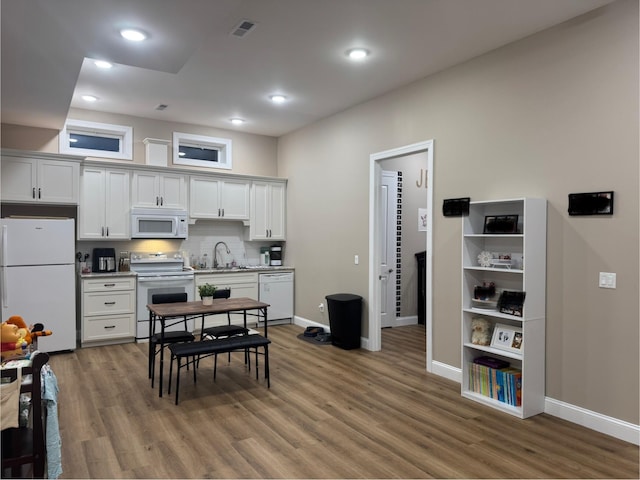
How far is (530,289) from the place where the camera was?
140 inches

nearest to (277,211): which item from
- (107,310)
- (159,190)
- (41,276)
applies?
(159,190)

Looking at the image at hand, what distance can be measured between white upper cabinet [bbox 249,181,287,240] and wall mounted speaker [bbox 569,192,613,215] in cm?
475

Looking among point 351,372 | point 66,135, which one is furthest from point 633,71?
point 66,135

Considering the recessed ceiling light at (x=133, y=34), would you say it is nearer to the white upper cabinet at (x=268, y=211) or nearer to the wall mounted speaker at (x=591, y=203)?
the wall mounted speaker at (x=591, y=203)

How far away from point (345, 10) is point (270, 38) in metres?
0.80

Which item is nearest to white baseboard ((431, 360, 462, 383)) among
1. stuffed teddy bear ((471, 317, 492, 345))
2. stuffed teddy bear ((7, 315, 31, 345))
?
stuffed teddy bear ((471, 317, 492, 345))

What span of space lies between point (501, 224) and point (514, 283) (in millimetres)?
532

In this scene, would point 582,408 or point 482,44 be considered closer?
point 582,408

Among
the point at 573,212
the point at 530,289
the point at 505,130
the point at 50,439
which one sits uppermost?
the point at 505,130

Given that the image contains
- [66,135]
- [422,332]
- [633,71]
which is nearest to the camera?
[633,71]

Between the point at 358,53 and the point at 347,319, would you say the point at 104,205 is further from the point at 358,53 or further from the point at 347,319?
the point at 358,53

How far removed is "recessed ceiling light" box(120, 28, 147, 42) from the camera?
3.07 metres

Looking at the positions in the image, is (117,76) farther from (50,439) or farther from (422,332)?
(422,332)

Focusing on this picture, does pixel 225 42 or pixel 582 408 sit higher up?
pixel 225 42
